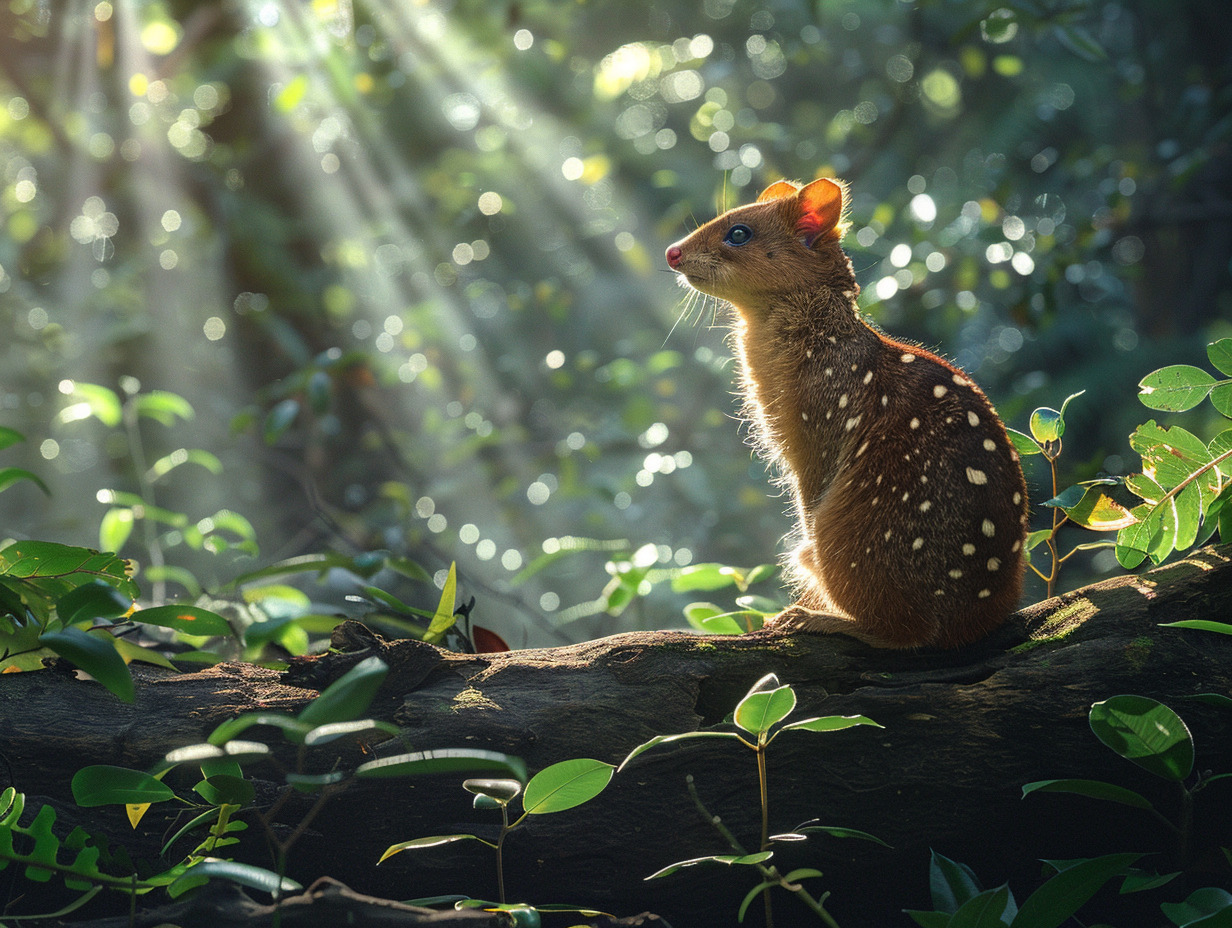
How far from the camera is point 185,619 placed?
74.3 inches

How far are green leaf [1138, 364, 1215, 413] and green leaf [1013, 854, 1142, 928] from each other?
102 centimetres

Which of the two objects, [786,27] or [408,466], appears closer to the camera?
[408,466]

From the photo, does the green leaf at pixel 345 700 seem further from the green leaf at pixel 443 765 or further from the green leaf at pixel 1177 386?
the green leaf at pixel 1177 386

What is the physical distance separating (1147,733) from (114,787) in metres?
1.72

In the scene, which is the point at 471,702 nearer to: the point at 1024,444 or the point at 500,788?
the point at 500,788

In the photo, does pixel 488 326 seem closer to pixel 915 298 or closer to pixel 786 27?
pixel 915 298

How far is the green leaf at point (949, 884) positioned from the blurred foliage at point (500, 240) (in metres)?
2.61

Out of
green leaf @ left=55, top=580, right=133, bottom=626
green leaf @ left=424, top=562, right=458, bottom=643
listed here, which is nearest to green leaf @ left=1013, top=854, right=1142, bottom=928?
green leaf @ left=424, top=562, right=458, bottom=643

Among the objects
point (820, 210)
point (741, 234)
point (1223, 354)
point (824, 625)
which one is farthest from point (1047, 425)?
point (741, 234)

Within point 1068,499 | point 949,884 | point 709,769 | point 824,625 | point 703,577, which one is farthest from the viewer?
point 703,577

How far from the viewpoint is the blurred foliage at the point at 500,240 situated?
4.55 m

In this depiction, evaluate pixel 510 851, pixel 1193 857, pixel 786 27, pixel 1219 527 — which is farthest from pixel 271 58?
pixel 1193 857

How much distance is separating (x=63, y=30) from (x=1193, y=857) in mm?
6127

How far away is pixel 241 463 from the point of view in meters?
5.66
